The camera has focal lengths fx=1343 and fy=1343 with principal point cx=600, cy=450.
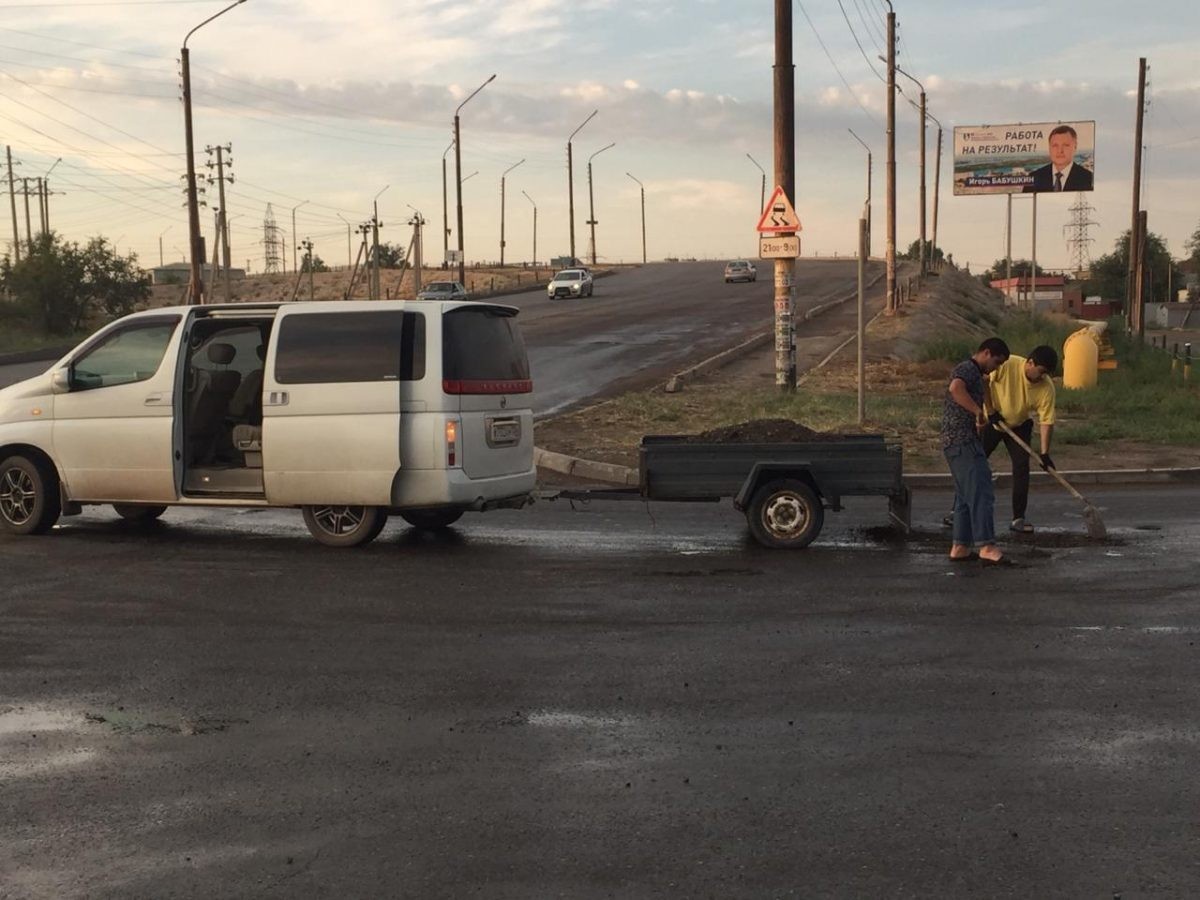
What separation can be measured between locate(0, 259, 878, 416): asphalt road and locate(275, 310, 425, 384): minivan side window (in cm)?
991

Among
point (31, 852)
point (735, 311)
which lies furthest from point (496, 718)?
point (735, 311)

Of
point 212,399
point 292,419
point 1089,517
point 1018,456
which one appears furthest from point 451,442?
point 1089,517

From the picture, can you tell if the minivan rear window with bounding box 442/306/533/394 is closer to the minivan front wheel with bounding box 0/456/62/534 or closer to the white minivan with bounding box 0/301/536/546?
the white minivan with bounding box 0/301/536/546

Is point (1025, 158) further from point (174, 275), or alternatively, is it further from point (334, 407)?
point (174, 275)

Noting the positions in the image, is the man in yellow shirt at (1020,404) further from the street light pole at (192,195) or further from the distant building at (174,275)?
the distant building at (174,275)

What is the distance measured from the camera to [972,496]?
9.93m

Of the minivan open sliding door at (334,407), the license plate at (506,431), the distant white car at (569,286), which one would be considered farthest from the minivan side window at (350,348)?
the distant white car at (569,286)

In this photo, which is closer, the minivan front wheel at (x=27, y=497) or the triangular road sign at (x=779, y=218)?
the minivan front wheel at (x=27, y=497)

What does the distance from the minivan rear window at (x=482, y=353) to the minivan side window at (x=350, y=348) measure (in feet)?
0.74

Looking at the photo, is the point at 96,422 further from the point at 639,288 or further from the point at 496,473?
the point at 639,288

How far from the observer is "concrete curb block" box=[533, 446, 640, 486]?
14797mm

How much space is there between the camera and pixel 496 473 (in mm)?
10922

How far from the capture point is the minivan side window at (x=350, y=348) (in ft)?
34.6

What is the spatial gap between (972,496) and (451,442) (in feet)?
13.0
